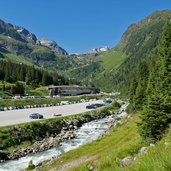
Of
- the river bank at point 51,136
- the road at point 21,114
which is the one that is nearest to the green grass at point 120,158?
the river bank at point 51,136

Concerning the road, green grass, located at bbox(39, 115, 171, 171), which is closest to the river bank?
the road

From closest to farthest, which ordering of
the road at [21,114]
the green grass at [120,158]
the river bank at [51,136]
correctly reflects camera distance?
1. the green grass at [120,158]
2. the river bank at [51,136]
3. the road at [21,114]

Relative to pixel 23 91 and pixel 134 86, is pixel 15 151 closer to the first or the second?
pixel 134 86

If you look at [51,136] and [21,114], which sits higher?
[21,114]

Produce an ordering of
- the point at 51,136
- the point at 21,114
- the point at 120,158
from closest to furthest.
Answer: the point at 120,158, the point at 51,136, the point at 21,114

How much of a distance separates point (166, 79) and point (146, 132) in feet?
62.1

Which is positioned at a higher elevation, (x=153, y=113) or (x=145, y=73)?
(x=145, y=73)

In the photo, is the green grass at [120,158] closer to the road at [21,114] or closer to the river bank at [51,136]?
the river bank at [51,136]

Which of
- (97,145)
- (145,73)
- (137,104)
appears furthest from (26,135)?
(145,73)

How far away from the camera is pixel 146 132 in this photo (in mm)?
31516

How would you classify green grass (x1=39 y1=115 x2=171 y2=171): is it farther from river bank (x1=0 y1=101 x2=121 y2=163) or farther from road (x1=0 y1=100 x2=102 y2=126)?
road (x1=0 y1=100 x2=102 y2=126)

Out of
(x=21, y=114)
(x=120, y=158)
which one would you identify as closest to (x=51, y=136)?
(x=21, y=114)

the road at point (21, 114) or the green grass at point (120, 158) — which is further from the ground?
the green grass at point (120, 158)

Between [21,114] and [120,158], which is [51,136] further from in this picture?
[120,158]
